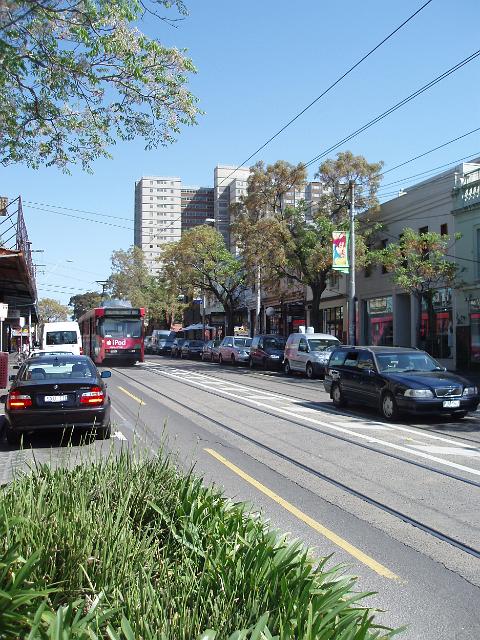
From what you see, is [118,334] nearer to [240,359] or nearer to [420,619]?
[240,359]

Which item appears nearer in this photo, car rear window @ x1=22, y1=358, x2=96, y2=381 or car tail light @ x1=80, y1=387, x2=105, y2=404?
car tail light @ x1=80, y1=387, x2=105, y2=404

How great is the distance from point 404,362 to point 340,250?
14050mm

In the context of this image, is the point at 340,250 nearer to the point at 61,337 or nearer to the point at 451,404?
the point at 451,404

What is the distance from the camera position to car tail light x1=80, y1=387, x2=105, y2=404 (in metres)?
10.7

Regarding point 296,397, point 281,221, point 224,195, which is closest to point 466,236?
point 281,221

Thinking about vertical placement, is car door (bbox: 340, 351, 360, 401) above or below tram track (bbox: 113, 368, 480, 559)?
above

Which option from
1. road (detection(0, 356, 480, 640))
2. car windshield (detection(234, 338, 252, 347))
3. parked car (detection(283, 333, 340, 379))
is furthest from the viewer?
car windshield (detection(234, 338, 252, 347))

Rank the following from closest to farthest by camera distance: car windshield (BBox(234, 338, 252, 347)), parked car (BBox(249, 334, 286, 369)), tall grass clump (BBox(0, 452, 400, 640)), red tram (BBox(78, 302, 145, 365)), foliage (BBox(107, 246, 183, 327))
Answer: tall grass clump (BBox(0, 452, 400, 640)), parked car (BBox(249, 334, 286, 369)), red tram (BBox(78, 302, 145, 365)), car windshield (BBox(234, 338, 252, 347)), foliage (BBox(107, 246, 183, 327))

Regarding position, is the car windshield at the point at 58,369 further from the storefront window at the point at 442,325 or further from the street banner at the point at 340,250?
the storefront window at the point at 442,325

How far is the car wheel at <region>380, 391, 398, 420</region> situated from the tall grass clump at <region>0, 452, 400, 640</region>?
1003 centimetres

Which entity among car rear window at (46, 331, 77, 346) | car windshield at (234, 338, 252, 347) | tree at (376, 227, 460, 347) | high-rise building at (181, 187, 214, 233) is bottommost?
car windshield at (234, 338, 252, 347)

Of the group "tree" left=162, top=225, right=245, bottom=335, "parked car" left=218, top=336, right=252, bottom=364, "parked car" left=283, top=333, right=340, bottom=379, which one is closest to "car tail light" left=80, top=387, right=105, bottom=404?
"parked car" left=283, top=333, right=340, bottom=379

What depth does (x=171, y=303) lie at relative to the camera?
79125 millimetres

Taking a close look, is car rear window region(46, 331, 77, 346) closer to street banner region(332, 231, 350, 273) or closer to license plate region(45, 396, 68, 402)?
street banner region(332, 231, 350, 273)
